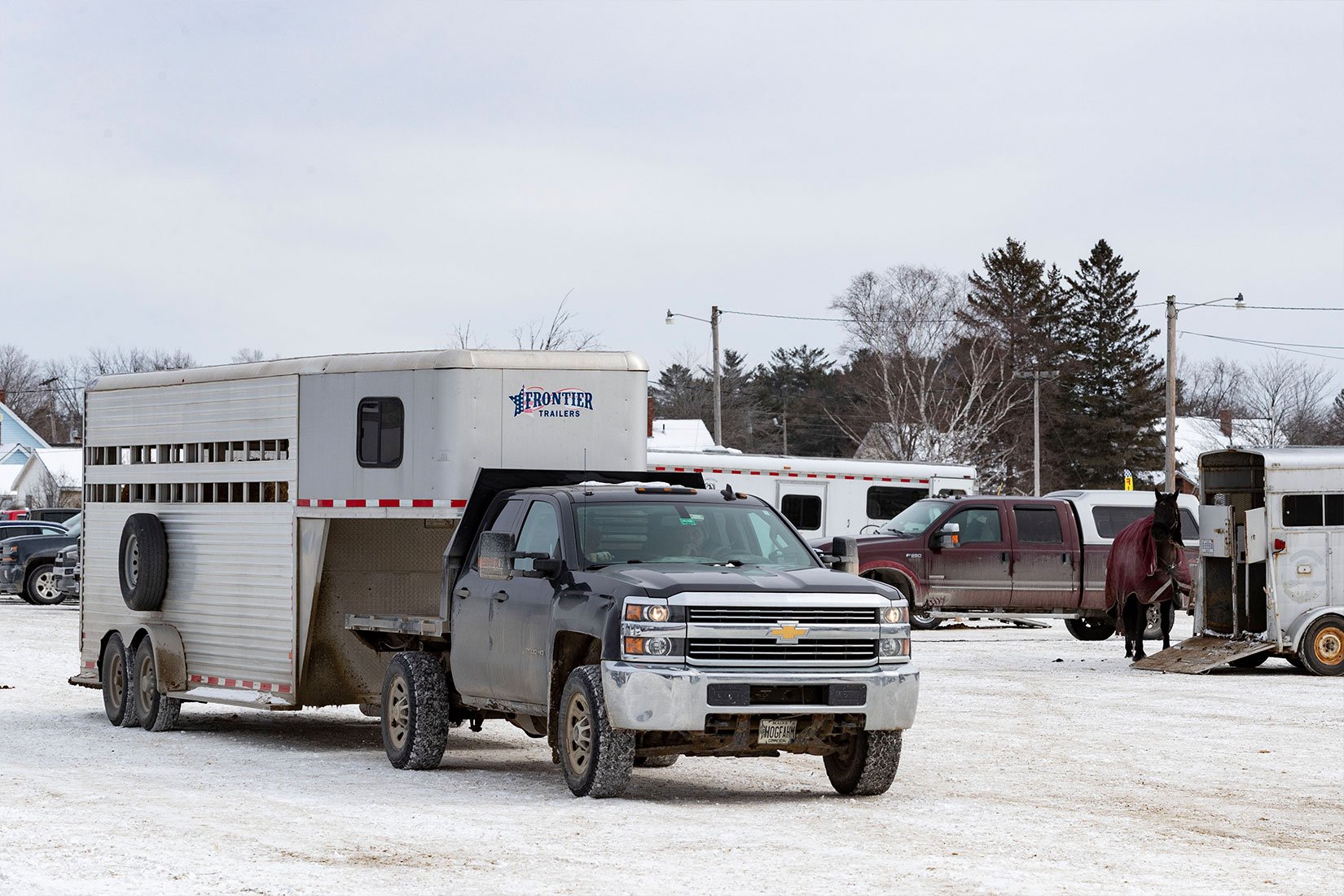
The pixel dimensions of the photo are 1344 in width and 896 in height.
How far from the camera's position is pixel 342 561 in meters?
14.3

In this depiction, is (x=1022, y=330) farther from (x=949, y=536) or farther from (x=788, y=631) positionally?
(x=788, y=631)

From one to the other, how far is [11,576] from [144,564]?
20.4 meters

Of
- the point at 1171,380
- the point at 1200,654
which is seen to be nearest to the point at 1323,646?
the point at 1200,654

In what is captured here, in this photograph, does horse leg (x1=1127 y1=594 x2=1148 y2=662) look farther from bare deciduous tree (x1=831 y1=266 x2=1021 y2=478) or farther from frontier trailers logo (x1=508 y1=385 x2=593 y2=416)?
bare deciduous tree (x1=831 y1=266 x2=1021 y2=478)

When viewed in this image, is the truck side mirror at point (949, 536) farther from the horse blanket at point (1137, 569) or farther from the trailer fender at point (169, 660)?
the trailer fender at point (169, 660)

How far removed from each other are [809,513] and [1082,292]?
5819cm

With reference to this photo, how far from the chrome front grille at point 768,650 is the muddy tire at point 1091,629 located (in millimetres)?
18227

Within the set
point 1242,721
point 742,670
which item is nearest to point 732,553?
point 742,670

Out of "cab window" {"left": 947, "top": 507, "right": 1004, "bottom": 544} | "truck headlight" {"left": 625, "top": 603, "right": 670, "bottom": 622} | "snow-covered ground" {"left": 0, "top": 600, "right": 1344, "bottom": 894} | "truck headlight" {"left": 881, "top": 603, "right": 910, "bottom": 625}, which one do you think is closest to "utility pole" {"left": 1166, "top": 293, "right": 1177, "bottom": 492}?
"cab window" {"left": 947, "top": 507, "right": 1004, "bottom": 544}

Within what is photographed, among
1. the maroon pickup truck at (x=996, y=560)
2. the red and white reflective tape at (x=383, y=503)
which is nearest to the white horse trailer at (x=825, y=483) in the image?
the maroon pickup truck at (x=996, y=560)

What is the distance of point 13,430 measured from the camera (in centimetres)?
10794

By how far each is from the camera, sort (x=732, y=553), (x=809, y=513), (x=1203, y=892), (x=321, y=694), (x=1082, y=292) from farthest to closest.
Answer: (x=1082, y=292) → (x=809, y=513) → (x=321, y=694) → (x=732, y=553) → (x=1203, y=892)

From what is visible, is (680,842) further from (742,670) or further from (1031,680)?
(1031,680)

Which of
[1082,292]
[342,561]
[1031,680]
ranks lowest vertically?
[1031,680]
